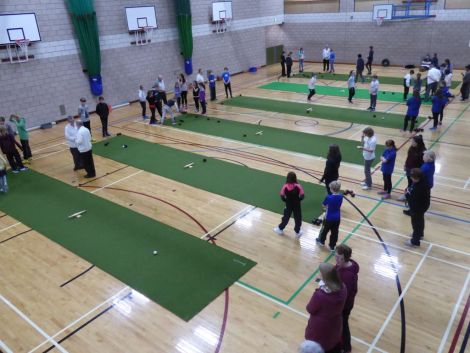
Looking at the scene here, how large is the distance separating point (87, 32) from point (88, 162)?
28.7ft

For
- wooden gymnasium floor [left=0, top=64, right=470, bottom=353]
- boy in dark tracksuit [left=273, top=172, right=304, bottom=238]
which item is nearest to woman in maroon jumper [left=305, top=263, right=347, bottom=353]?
wooden gymnasium floor [left=0, top=64, right=470, bottom=353]

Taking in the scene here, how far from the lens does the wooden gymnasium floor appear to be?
5.52 meters

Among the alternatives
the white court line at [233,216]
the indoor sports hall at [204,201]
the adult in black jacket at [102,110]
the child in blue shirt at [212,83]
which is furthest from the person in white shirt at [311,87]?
the white court line at [233,216]

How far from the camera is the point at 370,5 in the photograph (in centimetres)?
2489

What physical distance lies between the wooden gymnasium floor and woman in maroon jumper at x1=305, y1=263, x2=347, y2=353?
1.56 metres

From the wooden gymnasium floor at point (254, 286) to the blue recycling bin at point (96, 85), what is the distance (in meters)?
8.73

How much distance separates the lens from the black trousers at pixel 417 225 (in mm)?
7082

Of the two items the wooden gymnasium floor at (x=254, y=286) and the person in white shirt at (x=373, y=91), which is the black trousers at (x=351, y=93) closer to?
the person in white shirt at (x=373, y=91)

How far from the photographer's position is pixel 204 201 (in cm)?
948

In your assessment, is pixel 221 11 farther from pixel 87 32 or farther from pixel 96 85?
pixel 96 85

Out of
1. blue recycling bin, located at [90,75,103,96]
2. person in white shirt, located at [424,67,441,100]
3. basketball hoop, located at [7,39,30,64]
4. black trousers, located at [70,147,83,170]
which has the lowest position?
black trousers, located at [70,147,83,170]

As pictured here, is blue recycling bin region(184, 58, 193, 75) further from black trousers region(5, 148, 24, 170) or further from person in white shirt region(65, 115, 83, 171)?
black trousers region(5, 148, 24, 170)

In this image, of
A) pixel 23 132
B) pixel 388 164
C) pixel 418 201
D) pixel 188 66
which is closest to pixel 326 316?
pixel 418 201

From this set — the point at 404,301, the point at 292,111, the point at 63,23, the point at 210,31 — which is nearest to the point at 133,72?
the point at 63,23
